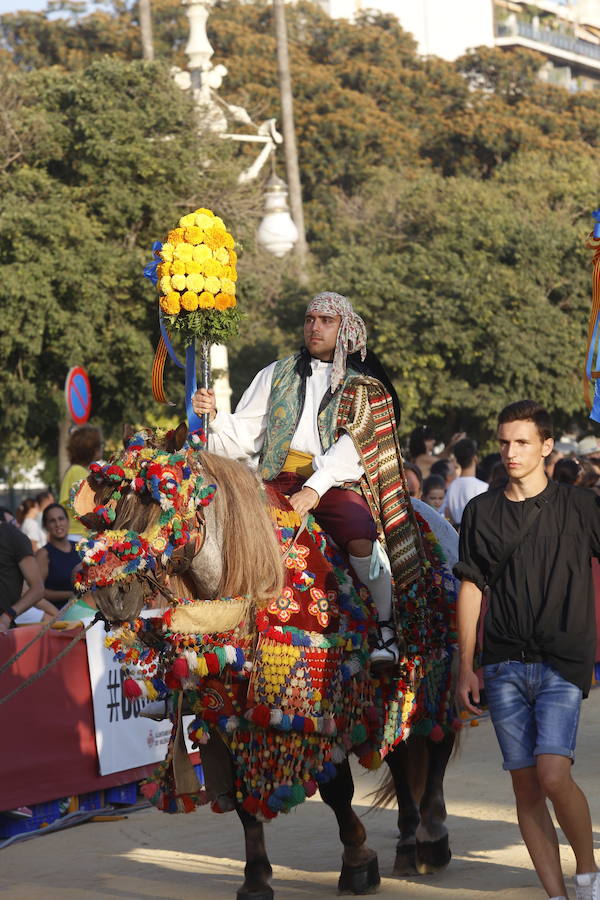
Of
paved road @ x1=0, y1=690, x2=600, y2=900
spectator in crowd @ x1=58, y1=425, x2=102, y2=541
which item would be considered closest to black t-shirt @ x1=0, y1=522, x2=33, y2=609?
spectator in crowd @ x1=58, y1=425, x2=102, y2=541

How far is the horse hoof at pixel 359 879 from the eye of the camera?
21.1 feet

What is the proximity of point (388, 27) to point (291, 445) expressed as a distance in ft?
190

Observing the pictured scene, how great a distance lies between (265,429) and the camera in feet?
22.0

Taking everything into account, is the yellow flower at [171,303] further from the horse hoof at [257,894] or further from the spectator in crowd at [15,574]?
the spectator in crowd at [15,574]

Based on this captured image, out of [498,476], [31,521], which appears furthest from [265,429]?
[31,521]

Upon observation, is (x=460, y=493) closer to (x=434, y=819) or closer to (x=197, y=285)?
(x=434, y=819)

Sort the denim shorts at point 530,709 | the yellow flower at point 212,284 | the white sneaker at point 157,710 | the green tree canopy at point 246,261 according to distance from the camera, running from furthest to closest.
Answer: the green tree canopy at point 246,261, the yellow flower at point 212,284, the white sneaker at point 157,710, the denim shorts at point 530,709

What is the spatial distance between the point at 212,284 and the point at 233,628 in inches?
59.8

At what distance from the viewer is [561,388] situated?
28.5 meters

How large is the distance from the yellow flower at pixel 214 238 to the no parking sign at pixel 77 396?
8170mm

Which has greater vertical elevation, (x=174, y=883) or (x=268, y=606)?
(x=268, y=606)

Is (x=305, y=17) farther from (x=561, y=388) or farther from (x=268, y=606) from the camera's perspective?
(x=268, y=606)

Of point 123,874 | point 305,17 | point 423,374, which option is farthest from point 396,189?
point 123,874

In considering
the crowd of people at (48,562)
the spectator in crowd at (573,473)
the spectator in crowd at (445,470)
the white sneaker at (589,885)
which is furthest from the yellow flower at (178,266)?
the spectator in crowd at (445,470)
